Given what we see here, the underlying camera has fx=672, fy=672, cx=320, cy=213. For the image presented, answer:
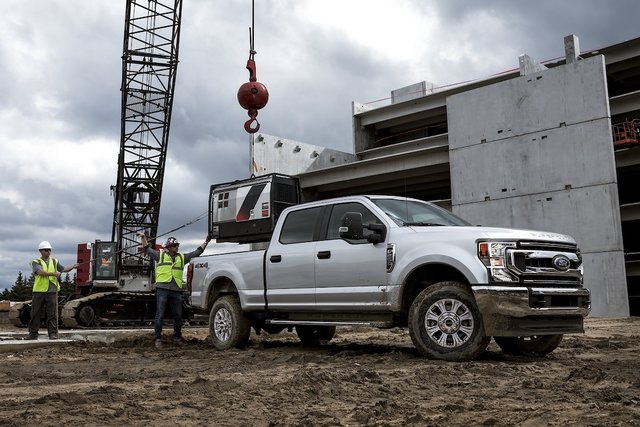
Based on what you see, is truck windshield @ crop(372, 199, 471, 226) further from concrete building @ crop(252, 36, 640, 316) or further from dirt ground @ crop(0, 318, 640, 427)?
concrete building @ crop(252, 36, 640, 316)

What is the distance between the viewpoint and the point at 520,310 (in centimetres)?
704

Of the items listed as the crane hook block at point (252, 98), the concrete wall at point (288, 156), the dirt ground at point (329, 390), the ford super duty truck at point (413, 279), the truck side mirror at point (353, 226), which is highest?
the concrete wall at point (288, 156)

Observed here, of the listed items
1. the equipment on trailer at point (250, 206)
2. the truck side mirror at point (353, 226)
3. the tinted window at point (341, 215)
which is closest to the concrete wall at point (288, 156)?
the equipment on trailer at point (250, 206)

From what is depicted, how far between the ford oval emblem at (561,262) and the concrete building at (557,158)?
44.3ft

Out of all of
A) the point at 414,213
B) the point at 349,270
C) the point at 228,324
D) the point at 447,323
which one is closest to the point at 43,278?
the point at 228,324

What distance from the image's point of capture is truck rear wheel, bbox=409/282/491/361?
7199 mm

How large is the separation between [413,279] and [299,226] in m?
2.06

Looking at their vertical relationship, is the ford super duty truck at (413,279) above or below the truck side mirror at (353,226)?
below

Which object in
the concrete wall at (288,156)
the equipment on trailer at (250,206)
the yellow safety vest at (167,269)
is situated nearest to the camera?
the yellow safety vest at (167,269)

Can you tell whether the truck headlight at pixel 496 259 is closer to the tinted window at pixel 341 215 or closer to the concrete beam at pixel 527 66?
the tinted window at pixel 341 215

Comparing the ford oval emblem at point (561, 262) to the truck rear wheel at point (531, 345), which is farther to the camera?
the truck rear wheel at point (531, 345)

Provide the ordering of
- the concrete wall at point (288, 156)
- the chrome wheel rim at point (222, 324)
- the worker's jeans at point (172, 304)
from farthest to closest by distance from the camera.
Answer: the concrete wall at point (288, 156) → the worker's jeans at point (172, 304) → the chrome wheel rim at point (222, 324)

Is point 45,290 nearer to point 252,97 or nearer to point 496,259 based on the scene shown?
point 252,97

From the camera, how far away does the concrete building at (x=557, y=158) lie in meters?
23.4
